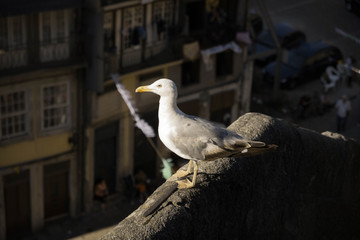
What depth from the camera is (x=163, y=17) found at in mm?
42188

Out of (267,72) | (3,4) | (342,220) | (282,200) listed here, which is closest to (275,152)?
(282,200)

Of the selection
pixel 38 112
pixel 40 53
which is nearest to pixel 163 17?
pixel 40 53

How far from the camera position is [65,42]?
123 ft

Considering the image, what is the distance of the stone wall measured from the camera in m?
12.5

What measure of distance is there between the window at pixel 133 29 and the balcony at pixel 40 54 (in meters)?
2.91

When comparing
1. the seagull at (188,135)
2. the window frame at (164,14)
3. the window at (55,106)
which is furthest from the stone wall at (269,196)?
the window frame at (164,14)

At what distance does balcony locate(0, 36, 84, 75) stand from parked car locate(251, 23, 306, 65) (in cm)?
1755

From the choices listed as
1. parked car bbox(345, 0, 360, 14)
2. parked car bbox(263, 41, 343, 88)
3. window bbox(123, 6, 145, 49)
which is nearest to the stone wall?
parked car bbox(345, 0, 360, 14)

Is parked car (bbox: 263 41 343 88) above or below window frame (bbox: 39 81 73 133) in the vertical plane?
below

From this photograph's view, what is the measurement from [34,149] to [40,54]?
423cm

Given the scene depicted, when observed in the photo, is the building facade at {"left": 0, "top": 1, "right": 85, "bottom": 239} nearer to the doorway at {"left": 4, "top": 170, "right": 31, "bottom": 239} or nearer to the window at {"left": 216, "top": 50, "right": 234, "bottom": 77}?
the doorway at {"left": 4, "top": 170, "right": 31, "bottom": 239}

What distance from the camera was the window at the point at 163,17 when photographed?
137 ft

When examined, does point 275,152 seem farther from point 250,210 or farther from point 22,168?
point 22,168

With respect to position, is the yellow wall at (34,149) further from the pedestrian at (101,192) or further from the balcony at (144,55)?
the balcony at (144,55)
